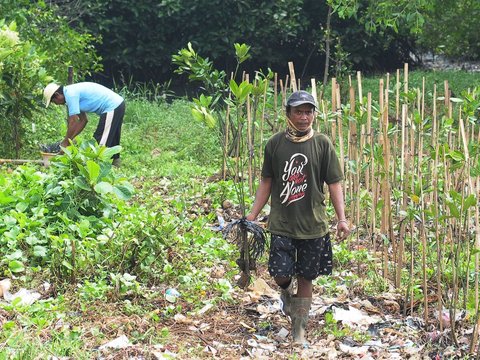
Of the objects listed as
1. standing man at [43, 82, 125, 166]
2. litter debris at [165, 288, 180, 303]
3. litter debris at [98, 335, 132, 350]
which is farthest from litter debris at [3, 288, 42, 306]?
standing man at [43, 82, 125, 166]

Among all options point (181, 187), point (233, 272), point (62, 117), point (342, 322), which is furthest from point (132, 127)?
point (342, 322)

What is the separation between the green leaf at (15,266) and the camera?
4773mm

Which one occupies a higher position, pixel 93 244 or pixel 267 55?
pixel 267 55

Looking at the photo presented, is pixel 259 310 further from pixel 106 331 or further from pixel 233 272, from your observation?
pixel 106 331

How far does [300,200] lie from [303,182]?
0.36 ft

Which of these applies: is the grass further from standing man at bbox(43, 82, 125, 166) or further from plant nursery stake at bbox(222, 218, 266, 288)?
standing man at bbox(43, 82, 125, 166)

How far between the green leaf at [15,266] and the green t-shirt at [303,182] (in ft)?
5.47

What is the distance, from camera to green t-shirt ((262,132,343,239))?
14.3ft

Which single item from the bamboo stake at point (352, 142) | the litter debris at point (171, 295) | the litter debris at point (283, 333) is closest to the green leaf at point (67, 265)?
the litter debris at point (171, 295)

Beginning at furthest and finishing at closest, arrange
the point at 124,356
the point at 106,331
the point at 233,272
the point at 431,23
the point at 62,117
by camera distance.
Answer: the point at 431,23 → the point at 62,117 → the point at 233,272 → the point at 106,331 → the point at 124,356

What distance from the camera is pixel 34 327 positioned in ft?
13.3

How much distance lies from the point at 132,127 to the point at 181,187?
3735 millimetres

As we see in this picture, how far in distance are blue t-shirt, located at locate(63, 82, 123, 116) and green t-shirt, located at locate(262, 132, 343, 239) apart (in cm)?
440

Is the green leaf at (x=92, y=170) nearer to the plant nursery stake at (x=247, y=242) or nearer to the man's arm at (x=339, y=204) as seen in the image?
the plant nursery stake at (x=247, y=242)
